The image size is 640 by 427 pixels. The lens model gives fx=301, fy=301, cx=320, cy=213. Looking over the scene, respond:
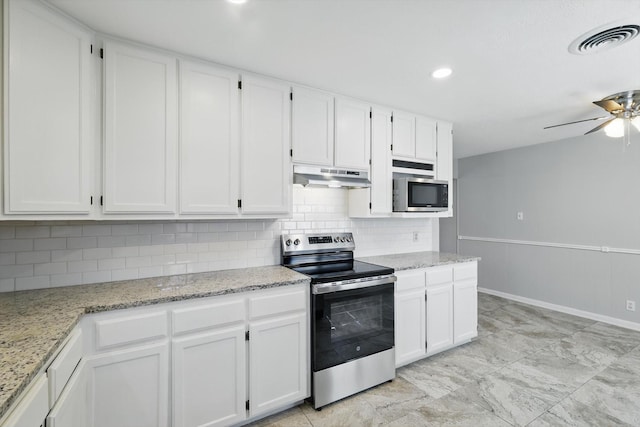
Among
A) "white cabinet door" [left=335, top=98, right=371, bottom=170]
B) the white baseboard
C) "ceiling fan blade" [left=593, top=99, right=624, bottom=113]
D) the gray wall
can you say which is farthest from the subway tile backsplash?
the white baseboard

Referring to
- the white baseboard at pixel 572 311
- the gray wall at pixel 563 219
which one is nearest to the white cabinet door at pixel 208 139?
the gray wall at pixel 563 219

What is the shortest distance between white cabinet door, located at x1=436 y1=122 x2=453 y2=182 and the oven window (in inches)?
63.3

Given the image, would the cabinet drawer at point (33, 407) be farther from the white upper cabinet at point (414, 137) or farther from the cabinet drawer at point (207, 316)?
the white upper cabinet at point (414, 137)

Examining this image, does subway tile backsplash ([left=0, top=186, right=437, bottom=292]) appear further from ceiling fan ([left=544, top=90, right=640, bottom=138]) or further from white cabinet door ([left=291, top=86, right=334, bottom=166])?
ceiling fan ([left=544, top=90, right=640, bottom=138])

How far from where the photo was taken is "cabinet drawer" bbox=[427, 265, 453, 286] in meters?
2.84

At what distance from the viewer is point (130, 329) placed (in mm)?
1622

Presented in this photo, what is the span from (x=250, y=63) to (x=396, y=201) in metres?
1.82

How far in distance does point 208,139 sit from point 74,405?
161 cm

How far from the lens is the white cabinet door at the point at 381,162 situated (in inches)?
115

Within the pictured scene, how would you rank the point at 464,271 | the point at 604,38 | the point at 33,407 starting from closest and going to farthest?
the point at 33,407
the point at 604,38
the point at 464,271

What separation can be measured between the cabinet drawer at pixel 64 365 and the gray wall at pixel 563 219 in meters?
5.36

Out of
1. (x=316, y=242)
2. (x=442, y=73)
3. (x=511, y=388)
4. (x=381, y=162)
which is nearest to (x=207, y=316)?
(x=316, y=242)

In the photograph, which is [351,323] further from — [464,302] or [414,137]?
[414,137]

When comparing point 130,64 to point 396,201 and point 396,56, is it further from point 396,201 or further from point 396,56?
point 396,201
